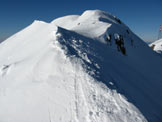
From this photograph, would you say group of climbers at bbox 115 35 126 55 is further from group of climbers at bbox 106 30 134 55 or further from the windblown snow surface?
the windblown snow surface

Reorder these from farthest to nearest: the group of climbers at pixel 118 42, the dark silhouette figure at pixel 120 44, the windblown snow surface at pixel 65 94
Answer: the dark silhouette figure at pixel 120 44, the group of climbers at pixel 118 42, the windblown snow surface at pixel 65 94

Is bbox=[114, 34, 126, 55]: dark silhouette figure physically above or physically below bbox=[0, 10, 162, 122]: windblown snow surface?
above

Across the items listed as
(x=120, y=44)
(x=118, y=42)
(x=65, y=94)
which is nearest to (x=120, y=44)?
(x=120, y=44)

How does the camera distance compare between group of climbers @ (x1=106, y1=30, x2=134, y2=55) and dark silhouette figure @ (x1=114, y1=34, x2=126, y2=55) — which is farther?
dark silhouette figure @ (x1=114, y1=34, x2=126, y2=55)

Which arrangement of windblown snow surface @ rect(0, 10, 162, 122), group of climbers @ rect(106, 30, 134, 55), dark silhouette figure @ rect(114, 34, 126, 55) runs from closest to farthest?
windblown snow surface @ rect(0, 10, 162, 122) < group of climbers @ rect(106, 30, 134, 55) < dark silhouette figure @ rect(114, 34, 126, 55)

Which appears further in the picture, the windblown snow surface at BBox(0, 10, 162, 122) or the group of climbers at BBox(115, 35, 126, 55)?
the group of climbers at BBox(115, 35, 126, 55)

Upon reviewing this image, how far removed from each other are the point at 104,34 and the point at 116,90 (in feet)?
22.1

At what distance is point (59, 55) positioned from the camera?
16.5ft

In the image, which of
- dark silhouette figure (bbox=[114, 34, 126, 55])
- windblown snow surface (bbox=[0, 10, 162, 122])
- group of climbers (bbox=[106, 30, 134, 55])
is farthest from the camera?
dark silhouette figure (bbox=[114, 34, 126, 55])

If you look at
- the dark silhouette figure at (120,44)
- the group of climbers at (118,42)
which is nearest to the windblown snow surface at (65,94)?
the group of climbers at (118,42)

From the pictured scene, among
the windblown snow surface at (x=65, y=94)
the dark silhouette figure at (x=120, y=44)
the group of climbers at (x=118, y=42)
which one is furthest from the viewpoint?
the dark silhouette figure at (x=120, y=44)

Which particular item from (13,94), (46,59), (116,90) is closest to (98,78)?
(116,90)

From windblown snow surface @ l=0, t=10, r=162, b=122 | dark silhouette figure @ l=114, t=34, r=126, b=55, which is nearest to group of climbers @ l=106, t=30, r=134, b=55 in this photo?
dark silhouette figure @ l=114, t=34, r=126, b=55

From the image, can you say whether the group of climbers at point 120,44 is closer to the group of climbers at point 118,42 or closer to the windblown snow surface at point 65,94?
the group of climbers at point 118,42
